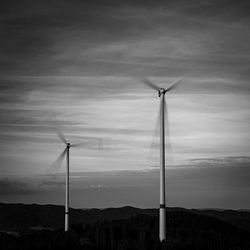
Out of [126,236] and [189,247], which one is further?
[126,236]

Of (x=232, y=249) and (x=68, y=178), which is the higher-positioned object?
(x=68, y=178)

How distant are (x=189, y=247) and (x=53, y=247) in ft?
52.6

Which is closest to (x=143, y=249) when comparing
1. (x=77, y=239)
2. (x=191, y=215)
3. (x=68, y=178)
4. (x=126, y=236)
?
(x=77, y=239)

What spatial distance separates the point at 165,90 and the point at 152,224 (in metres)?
49.5

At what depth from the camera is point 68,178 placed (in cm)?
7919

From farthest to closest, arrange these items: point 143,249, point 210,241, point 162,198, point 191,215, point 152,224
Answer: point 191,215 < point 152,224 < point 210,241 < point 143,249 < point 162,198

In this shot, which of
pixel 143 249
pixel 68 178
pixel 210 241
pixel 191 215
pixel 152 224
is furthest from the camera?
pixel 191 215

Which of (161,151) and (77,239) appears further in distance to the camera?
(77,239)

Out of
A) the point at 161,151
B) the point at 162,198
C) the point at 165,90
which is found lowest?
the point at 162,198

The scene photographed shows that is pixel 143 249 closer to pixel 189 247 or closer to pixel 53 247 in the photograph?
pixel 189 247

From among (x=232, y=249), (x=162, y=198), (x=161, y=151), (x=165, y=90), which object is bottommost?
(x=232, y=249)

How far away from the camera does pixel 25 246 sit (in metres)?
65.6

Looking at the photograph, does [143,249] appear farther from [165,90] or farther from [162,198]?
[165,90]

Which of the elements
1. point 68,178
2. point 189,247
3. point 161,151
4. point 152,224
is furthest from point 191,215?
point 161,151
